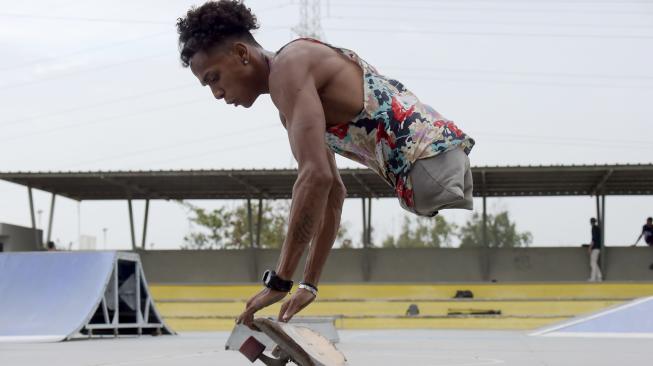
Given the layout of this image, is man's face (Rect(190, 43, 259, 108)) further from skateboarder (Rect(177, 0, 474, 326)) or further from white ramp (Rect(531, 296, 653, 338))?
white ramp (Rect(531, 296, 653, 338))

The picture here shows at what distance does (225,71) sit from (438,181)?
886 mm

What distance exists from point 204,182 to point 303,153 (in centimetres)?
2459

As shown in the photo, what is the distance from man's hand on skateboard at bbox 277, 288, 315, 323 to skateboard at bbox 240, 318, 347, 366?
9 centimetres

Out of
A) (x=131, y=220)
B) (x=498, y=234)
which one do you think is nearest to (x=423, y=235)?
(x=498, y=234)

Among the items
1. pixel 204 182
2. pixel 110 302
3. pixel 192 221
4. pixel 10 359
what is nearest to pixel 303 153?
pixel 10 359

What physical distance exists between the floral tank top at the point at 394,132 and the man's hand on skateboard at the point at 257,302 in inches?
25.9

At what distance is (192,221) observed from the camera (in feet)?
194

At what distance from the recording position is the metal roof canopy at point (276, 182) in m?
25.1

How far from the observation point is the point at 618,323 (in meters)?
12.0

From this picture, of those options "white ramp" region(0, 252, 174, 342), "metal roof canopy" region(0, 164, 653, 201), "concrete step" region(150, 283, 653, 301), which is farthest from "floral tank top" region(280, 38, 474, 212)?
"metal roof canopy" region(0, 164, 653, 201)

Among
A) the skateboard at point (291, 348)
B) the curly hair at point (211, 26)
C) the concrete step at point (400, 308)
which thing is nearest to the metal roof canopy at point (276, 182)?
the concrete step at point (400, 308)

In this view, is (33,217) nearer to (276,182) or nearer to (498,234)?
(276,182)

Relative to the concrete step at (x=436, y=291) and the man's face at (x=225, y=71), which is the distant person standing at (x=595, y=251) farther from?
the man's face at (x=225, y=71)

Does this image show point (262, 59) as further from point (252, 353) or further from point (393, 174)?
point (252, 353)
